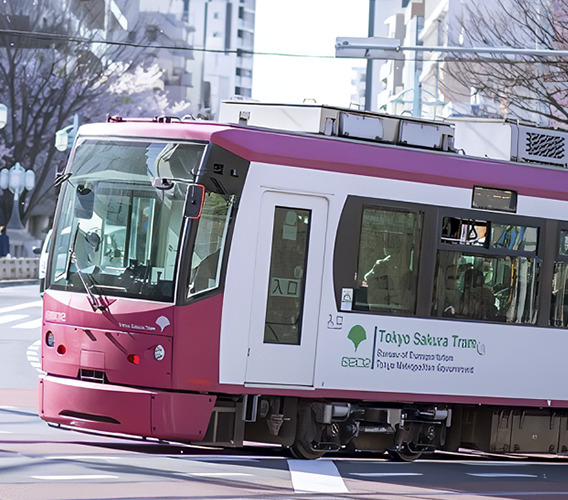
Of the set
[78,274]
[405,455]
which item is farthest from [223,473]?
[405,455]

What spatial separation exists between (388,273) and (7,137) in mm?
49567

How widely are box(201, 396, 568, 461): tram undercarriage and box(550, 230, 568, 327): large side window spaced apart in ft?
3.35

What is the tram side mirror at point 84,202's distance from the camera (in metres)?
12.2

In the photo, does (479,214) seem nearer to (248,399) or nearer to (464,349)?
(464,349)

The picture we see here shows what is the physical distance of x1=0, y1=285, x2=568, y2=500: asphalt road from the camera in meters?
10.1

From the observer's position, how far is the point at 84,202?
12.2 meters

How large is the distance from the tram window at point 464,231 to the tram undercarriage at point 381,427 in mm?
1622

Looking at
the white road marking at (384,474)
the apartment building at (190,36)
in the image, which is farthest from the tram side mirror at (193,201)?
the apartment building at (190,36)

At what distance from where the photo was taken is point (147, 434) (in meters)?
11.5

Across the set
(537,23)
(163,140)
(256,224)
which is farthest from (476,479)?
(537,23)

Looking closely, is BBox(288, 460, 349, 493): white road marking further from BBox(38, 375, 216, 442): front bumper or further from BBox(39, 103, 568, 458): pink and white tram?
BBox(38, 375, 216, 442): front bumper

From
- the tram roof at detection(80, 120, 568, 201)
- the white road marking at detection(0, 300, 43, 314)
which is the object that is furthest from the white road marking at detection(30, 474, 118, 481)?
the white road marking at detection(0, 300, 43, 314)

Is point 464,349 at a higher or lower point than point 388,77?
lower

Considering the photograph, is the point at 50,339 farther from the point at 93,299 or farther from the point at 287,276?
the point at 287,276
